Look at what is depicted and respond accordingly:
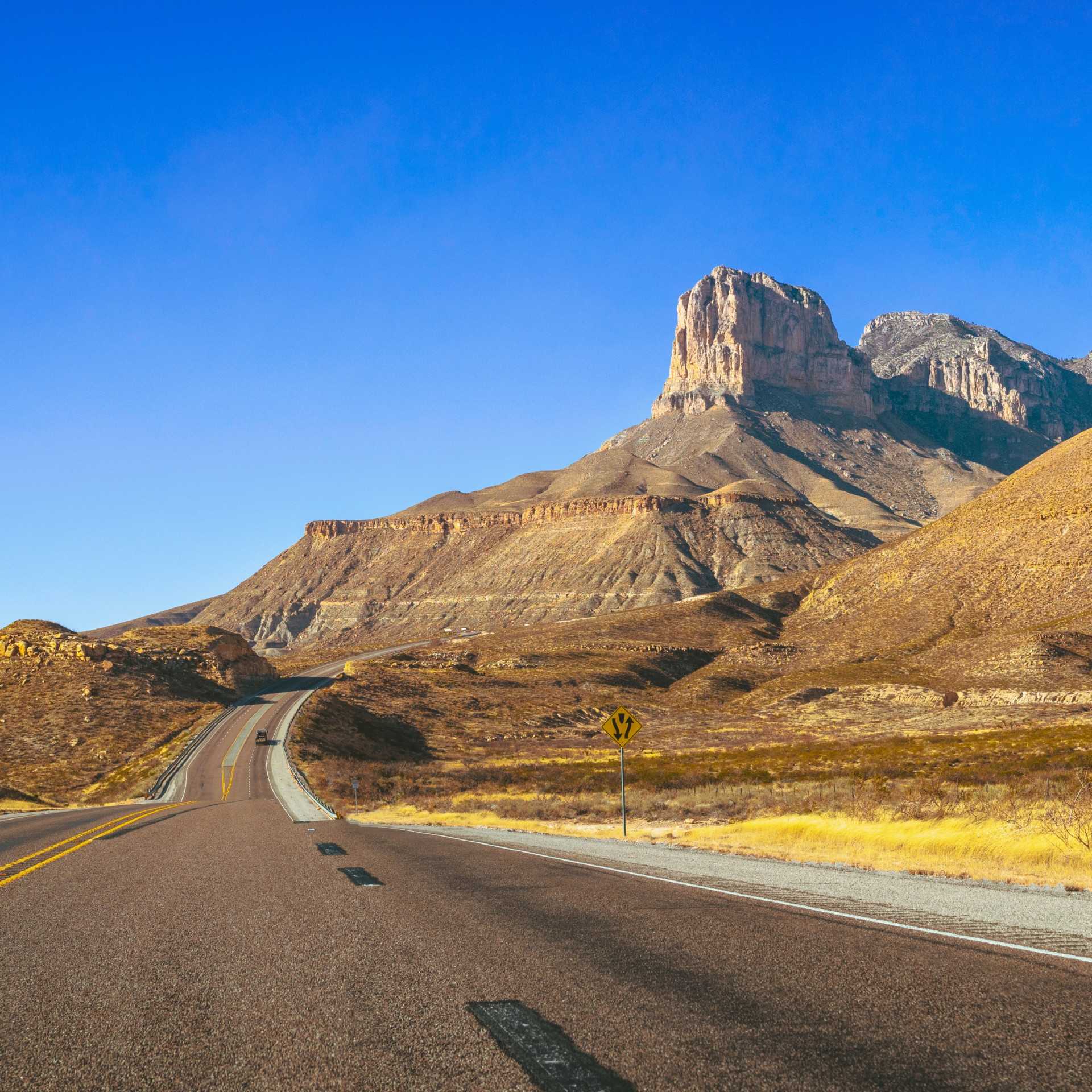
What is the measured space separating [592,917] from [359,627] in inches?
6946

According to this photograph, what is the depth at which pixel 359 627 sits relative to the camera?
180 m

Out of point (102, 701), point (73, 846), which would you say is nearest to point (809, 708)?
point (102, 701)

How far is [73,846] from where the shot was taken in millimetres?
15625

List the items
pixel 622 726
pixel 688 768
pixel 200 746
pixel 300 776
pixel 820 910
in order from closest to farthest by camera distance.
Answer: pixel 820 910 → pixel 622 726 → pixel 688 768 → pixel 300 776 → pixel 200 746

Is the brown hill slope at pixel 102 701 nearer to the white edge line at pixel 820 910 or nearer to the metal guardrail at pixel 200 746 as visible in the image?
the metal guardrail at pixel 200 746

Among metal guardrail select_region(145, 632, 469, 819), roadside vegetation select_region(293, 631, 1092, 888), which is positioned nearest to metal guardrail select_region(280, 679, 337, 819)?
metal guardrail select_region(145, 632, 469, 819)

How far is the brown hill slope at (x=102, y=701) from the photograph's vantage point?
53906 mm

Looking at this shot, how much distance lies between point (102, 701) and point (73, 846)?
61.0 metres

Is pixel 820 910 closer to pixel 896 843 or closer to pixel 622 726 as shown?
pixel 896 843

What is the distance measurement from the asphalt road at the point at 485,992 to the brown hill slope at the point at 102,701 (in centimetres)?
4434

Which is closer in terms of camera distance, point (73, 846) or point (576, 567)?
point (73, 846)

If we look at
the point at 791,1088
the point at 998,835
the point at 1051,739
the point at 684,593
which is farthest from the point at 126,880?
the point at 684,593

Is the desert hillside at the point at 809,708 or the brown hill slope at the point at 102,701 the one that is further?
the brown hill slope at the point at 102,701

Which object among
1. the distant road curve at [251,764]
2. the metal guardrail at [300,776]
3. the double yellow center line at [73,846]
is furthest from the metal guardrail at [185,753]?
the double yellow center line at [73,846]
